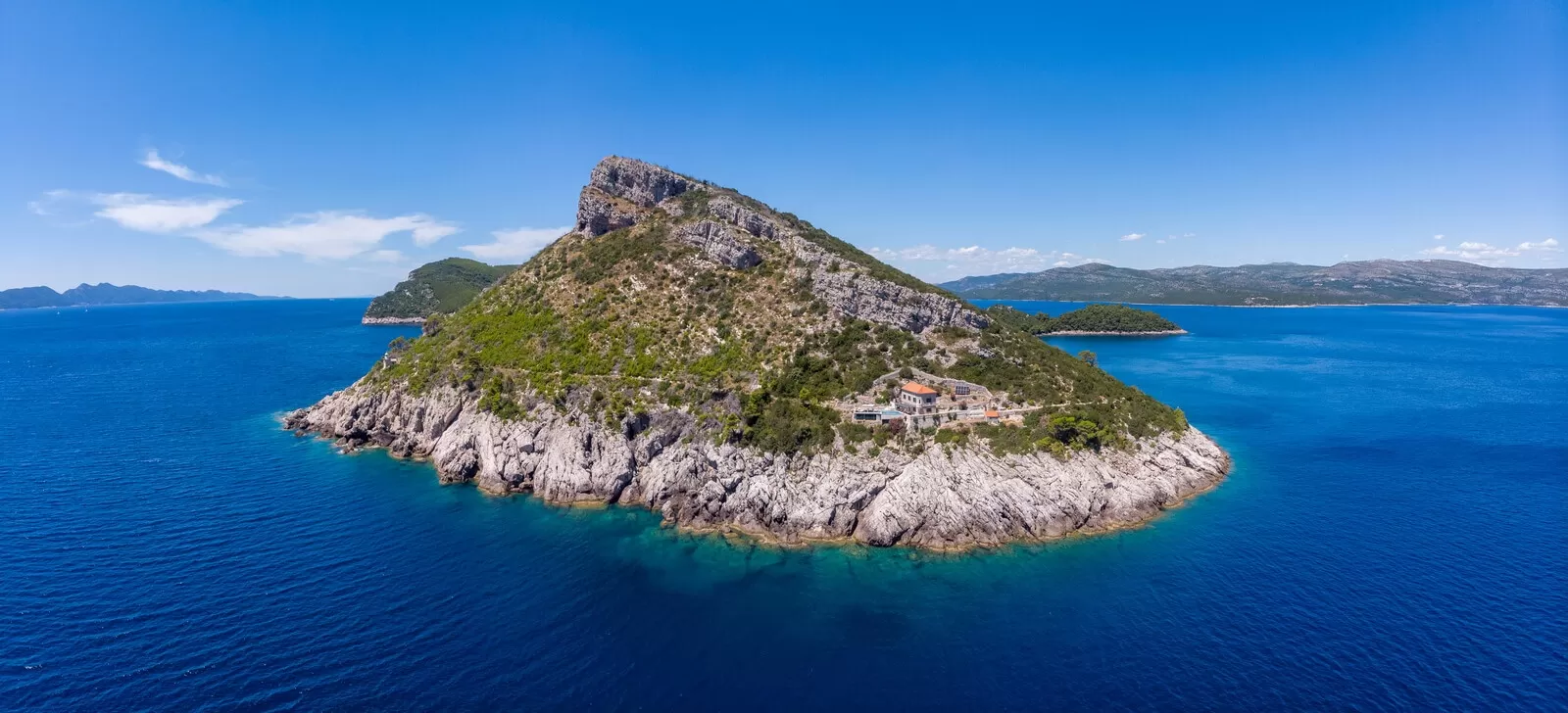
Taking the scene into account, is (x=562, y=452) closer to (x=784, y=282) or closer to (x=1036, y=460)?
(x=784, y=282)

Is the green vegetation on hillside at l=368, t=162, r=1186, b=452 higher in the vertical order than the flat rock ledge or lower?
higher

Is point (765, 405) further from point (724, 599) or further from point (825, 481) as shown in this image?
point (724, 599)

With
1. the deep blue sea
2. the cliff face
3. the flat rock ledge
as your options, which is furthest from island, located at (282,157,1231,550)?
the deep blue sea

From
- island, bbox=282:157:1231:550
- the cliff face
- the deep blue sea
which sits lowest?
the deep blue sea

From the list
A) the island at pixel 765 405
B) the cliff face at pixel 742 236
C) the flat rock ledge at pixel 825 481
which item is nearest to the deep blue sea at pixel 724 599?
the flat rock ledge at pixel 825 481

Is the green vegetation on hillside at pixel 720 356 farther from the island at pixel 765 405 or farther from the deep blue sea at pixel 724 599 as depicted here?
the deep blue sea at pixel 724 599

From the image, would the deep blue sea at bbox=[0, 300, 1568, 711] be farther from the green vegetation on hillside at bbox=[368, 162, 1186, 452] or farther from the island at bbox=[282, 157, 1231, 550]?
the green vegetation on hillside at bbox=[368, 162, 1186, 452]

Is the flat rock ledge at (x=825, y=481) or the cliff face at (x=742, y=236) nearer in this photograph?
the flat rock ledge at (x=825, y=481)
